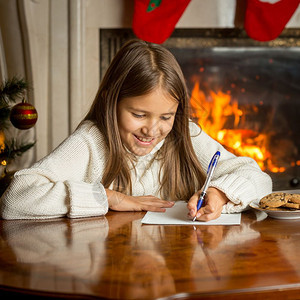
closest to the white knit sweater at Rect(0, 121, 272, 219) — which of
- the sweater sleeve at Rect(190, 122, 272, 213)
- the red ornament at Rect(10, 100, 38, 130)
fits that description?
the sweater sleeve at Rect(190, 122, 272, 213)

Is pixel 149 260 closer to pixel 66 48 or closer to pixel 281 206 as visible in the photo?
pixel 281 206

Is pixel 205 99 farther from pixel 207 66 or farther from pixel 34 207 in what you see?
pixel 34 207

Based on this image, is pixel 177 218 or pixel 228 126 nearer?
pixel 177 218

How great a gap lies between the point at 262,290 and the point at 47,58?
2505 millimetres

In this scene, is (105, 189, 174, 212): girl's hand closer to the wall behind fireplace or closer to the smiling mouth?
the smiling mouth

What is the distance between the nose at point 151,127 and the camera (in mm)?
1273

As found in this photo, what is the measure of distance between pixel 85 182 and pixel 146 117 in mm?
242

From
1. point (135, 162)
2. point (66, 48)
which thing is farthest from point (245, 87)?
point (135, 162)

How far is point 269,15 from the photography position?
282 centimetres

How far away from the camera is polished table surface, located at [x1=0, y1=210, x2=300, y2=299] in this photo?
0.62 meters

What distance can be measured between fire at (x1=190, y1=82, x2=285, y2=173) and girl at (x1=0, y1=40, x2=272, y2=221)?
153cm

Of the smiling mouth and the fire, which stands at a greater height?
the smiling mouth

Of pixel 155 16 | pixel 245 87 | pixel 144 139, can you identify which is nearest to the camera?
pixel 144 139

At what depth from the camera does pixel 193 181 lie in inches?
55.4
